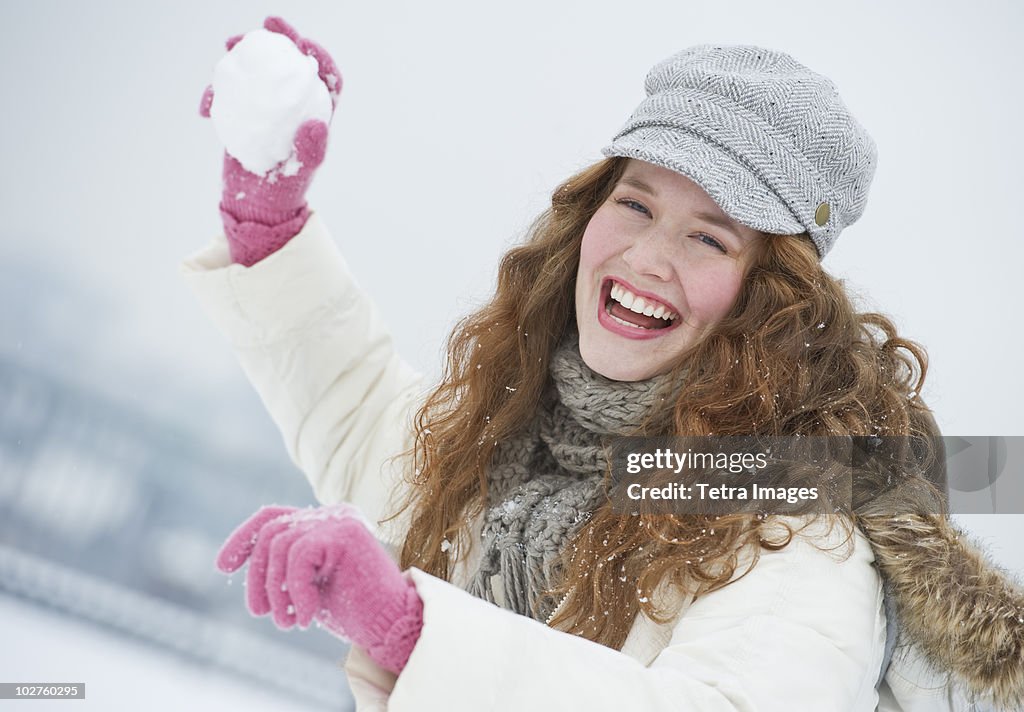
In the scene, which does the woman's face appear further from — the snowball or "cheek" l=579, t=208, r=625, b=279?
the snowball

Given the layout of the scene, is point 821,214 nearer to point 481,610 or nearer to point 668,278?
point 668,278

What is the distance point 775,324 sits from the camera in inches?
45.3

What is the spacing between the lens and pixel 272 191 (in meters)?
1.27

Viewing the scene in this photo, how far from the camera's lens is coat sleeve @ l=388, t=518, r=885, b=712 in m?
0.77

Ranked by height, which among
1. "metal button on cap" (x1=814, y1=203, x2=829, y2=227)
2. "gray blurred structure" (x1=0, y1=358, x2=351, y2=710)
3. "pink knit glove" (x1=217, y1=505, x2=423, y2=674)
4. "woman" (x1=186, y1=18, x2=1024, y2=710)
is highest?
"metal button on cap" (x1=814, y1=203, x2=829, y2=227)

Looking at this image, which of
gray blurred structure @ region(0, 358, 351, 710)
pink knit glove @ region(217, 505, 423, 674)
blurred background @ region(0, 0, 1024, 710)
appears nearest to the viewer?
pink knit glove @ region(217, 505, 423, 674)

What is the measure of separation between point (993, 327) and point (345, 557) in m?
1.59

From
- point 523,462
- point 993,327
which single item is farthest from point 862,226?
point 523,462

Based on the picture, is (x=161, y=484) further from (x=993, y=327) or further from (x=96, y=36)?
(x=993, y=327)

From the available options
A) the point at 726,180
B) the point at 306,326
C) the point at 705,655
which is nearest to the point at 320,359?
the point at 306,326

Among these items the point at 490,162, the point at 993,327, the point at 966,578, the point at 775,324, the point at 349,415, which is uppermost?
the point at 993,327

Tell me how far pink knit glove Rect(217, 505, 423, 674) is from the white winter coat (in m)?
0.02

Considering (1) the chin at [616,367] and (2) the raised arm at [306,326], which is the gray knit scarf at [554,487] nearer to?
(1) the chin at [616,367]

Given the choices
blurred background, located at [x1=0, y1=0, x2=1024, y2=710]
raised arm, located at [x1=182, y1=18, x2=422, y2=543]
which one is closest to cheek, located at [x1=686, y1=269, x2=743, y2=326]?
raised arm, located at [x1=182, y1=18, x2=422, y2=543]
